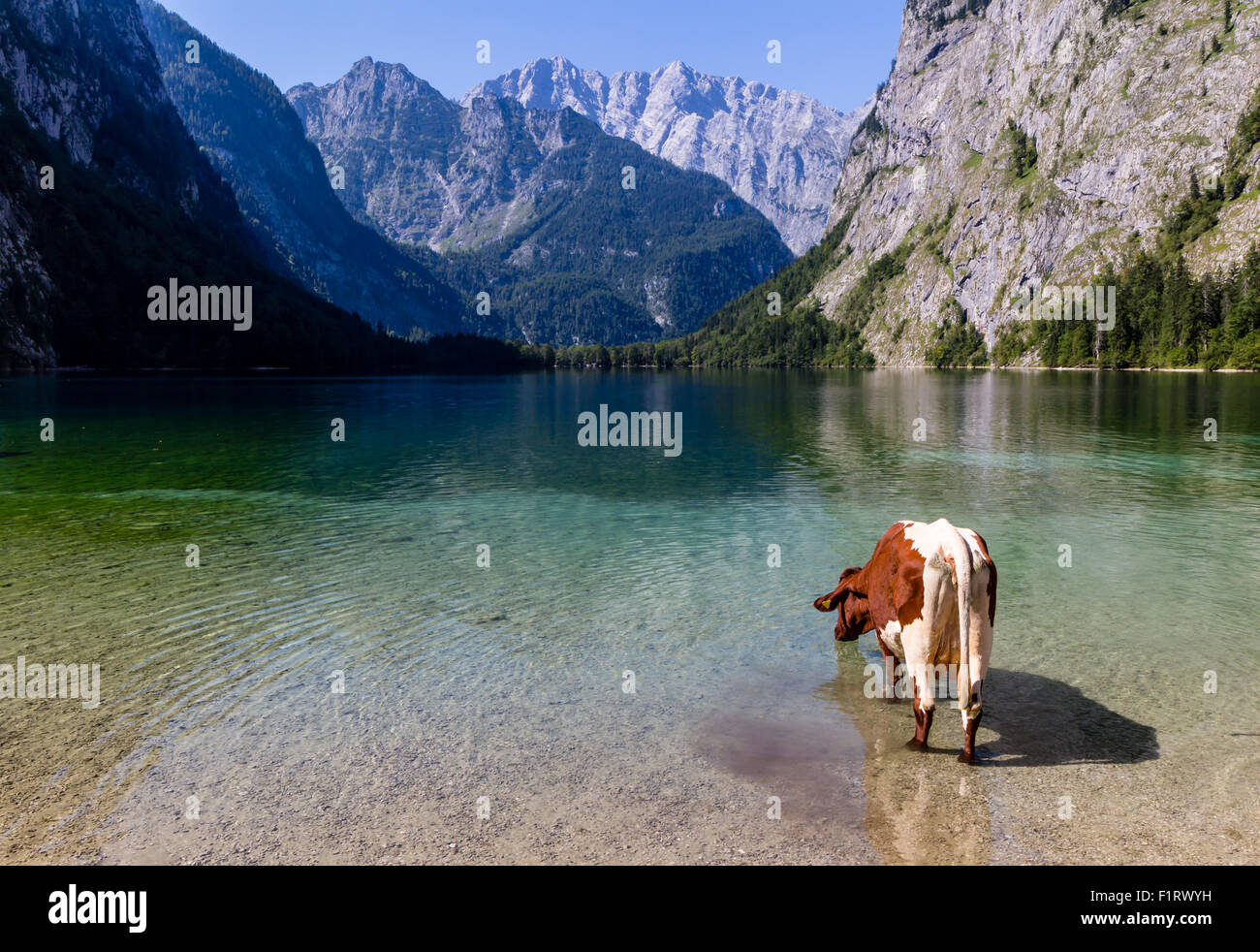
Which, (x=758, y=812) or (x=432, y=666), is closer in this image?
(x=758, y=812)

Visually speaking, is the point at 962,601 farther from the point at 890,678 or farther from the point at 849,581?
the point at 849,581

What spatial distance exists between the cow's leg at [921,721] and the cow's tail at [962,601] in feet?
1.72

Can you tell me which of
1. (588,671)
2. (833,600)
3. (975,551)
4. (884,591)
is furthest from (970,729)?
(588,671)

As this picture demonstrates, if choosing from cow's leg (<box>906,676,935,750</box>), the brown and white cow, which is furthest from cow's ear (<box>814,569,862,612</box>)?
cow's leg (<box>906,676,935,750</box>)

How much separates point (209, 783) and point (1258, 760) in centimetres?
1430

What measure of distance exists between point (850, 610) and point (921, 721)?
119 inches

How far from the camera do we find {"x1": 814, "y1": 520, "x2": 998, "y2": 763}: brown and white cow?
10.8 meters

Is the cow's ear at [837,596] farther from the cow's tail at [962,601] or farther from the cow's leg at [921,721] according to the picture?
the cow's tail at [962,601]

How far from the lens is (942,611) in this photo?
11.0m

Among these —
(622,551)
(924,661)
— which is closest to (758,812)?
(924,661)

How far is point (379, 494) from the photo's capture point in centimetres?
3553

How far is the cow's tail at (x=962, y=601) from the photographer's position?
10.7m

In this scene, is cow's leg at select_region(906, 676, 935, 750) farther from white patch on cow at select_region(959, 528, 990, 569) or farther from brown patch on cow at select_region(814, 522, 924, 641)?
white patch on cow at select_region(959, 528, 990, 569)
